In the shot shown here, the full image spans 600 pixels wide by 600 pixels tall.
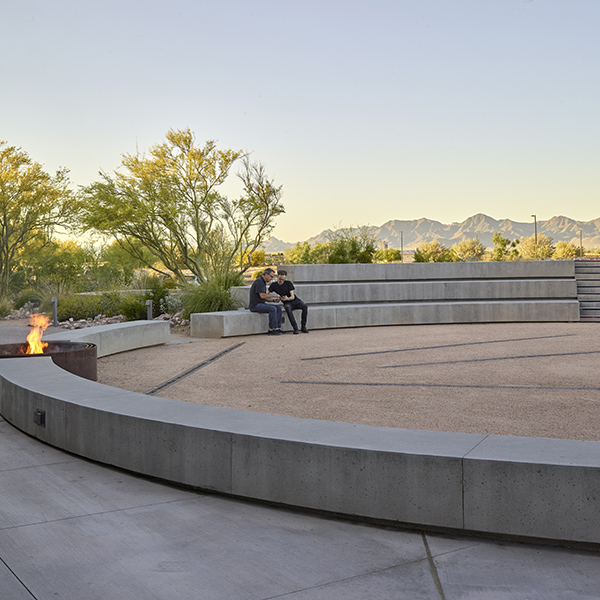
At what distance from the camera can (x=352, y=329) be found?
1566cm

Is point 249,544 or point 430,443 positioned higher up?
point 430,443

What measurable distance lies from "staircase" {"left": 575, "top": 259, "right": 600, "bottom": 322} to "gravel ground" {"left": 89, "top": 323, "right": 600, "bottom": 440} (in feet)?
13.7

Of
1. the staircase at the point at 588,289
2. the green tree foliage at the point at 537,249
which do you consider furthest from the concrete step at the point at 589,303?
the green tree foliage at the point at 537,249

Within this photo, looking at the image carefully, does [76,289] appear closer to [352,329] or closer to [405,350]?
[352,329]

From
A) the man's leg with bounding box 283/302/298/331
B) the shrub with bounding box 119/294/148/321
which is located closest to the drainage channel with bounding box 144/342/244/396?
the man's leg with bounding box 283/302/298/331

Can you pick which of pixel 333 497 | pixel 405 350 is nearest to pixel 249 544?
pixel 333 497

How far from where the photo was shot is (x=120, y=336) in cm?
1138

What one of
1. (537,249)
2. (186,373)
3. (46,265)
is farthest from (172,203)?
(537,249)

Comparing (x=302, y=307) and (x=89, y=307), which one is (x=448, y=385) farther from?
(x=89, y=307)

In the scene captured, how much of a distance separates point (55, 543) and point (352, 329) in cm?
1264

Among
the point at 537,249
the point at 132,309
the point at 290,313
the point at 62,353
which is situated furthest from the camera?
the point at 537,249

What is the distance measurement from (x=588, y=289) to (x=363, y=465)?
55.5 ft

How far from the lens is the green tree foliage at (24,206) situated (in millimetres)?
26859

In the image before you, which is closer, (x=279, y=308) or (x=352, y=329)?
(x=279, y=308)
